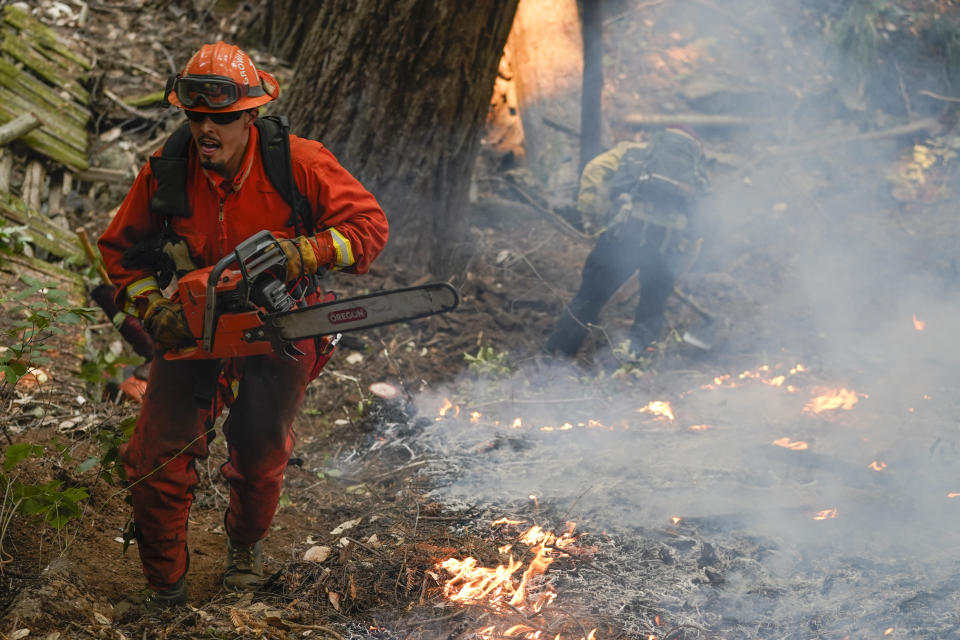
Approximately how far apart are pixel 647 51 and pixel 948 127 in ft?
13.5

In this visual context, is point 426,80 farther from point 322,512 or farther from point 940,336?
point 940,336

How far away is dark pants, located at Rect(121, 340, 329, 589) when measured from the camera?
2.90 meters

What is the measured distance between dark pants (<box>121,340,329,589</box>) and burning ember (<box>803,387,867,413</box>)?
393 cm

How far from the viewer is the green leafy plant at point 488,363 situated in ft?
19.1

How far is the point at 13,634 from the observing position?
2.43 metres

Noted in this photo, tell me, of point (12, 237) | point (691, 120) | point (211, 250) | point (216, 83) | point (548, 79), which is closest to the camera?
point (216, 83)

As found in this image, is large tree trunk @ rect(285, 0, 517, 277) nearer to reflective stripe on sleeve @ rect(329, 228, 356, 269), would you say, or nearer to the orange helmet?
the orange helmet

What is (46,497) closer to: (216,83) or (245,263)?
(245,263)

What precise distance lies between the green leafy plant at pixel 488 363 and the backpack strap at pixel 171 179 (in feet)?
10.6

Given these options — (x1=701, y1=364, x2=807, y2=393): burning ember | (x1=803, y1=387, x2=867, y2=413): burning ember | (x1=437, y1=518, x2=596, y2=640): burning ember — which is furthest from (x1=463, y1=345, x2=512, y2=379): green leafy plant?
(x1=437, y1=518, x2=596, y2=640): burning ember

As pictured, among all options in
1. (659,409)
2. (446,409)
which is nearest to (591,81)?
(659,409)

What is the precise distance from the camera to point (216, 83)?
2.76m

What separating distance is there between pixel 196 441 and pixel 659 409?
11.3ft

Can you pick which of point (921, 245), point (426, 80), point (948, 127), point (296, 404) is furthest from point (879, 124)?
point (296, 404)
